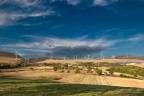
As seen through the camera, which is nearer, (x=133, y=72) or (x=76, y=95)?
(x=76, y=95)

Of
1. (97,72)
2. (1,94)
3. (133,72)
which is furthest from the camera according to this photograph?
(133,72)

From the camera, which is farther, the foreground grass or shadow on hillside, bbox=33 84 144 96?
shadow on hillside, bbox=33 84 144 96

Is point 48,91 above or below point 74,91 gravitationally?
above

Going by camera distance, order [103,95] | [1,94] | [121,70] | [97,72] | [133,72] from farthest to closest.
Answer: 1. [121,70]
2. [133,72]
3. [97,72]
4. [103,95]
5. [1,94]

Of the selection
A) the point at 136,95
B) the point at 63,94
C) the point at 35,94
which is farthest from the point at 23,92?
the point at 136,95

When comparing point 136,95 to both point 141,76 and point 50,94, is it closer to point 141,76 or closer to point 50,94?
point 50,94

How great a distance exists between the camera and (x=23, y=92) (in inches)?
1515

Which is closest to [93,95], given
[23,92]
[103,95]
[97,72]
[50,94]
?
[103,95]

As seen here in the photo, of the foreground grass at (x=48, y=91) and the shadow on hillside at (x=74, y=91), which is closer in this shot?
the foreground grass at (x=48, y=91)

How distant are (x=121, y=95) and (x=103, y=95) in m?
2.41

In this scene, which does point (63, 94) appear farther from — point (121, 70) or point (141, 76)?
point (121, 70)

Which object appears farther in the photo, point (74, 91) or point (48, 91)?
point (74, 91)

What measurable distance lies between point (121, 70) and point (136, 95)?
507 ft

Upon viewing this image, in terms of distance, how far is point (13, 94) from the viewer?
35938 millimetres
